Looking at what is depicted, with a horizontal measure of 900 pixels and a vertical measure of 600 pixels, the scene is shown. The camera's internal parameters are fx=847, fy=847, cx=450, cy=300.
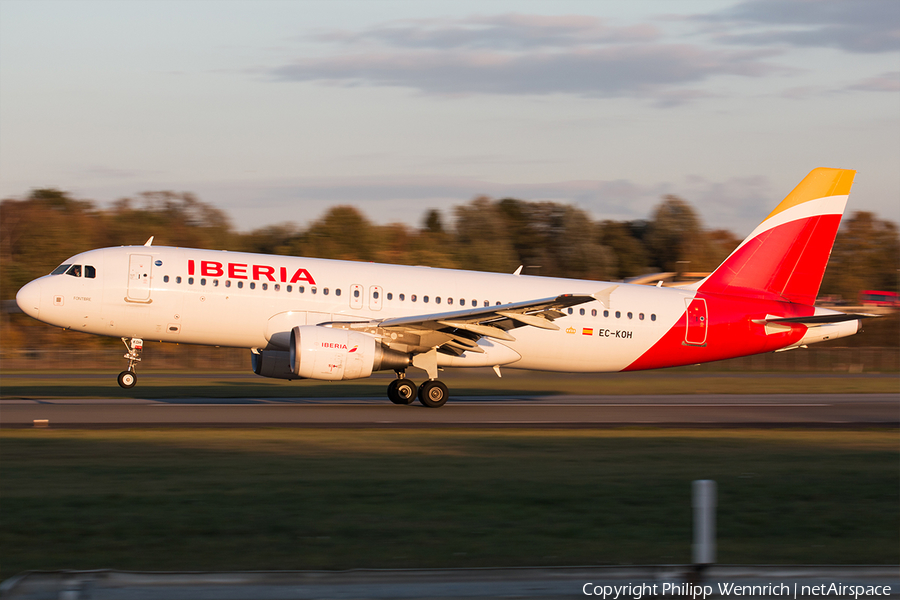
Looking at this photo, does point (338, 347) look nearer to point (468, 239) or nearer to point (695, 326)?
point (695, 326)

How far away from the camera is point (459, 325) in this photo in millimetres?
21578

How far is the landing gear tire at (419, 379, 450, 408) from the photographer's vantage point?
74.6 ft

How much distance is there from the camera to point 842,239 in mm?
101125

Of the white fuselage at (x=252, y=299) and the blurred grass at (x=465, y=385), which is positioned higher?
the white fuselage at (x=252, y=299)

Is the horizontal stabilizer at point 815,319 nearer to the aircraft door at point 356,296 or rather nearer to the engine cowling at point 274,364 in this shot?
the aircraft door at point 356,296

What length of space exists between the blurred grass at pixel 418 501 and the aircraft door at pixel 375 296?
23.8 ft

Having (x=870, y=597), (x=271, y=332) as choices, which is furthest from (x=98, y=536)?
(x=271, y=332)

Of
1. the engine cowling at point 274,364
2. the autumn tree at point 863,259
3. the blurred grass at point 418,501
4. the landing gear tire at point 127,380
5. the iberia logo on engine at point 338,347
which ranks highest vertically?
the autumn tree at point 863,259

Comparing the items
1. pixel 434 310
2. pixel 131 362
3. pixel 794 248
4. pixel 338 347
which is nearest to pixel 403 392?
pixel 434 310

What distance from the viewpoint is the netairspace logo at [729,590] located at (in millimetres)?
6129

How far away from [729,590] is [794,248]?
21550 mm

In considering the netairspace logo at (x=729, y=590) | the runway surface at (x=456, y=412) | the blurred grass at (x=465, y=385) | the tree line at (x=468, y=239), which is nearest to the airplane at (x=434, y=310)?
the runway surface at (x=456, y=412)

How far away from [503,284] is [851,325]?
10546mm

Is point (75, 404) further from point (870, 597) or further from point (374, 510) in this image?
point (870, 597)
